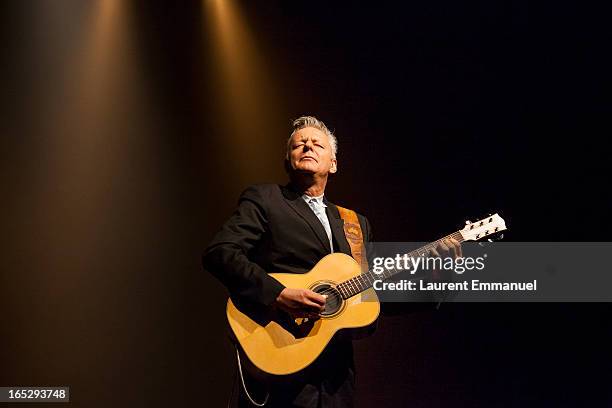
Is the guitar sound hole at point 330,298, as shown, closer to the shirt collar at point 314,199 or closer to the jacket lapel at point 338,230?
the jacket lapel at point 338,230

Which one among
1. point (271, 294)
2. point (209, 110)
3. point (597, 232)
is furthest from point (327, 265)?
point (597, 232)

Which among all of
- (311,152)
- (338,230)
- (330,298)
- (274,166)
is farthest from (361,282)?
(274,166)

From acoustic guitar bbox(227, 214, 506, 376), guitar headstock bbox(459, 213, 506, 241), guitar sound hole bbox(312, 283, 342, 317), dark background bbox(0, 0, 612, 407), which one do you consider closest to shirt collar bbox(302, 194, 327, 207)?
acoustic guitar bbox(227, 214, 506, 376)

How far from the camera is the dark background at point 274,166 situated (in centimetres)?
337

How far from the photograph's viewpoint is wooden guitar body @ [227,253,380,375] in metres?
2.14

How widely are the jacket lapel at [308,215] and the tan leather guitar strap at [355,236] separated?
17cm

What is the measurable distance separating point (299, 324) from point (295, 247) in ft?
1.02

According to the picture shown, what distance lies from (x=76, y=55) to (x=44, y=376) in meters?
1.91

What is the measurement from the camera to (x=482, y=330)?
137 inches

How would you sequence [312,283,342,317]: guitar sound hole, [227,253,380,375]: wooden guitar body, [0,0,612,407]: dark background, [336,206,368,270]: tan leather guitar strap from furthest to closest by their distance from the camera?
1. [0,0,612,407]: dark background
2. [336,206,368,270]: tan leather guitar strap
3. [312,283,342,317]: guitar sound hole
4. [227,253,380,375]: wooden guitar body

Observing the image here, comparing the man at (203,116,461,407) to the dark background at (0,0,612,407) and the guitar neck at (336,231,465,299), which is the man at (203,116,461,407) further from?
the dark background at (0,0,612,407)

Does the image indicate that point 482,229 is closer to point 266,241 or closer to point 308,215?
point 308,215

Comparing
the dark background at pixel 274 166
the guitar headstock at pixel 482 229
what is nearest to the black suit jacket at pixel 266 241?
the guitar headstock at pixel 482 229

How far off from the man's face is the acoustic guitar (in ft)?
1.45
